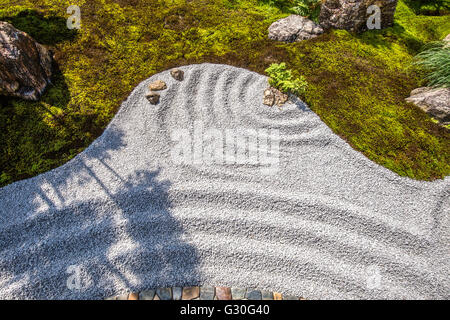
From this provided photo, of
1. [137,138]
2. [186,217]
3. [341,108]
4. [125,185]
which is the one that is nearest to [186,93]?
[137,138]

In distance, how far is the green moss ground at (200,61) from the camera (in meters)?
7.64

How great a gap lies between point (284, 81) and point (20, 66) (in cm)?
853

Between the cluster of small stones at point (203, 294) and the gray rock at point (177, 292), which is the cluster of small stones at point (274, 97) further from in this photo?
the gray rock at point (177, 292)

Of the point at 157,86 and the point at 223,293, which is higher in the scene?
the point at 157,86

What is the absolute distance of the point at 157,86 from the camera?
28.5 feet

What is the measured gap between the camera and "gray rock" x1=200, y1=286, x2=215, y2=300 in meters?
5.60

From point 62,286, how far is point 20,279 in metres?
0.99

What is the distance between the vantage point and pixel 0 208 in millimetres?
6480

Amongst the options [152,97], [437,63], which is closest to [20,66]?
[152,97]

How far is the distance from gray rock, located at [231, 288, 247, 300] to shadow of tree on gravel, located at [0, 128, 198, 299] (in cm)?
99

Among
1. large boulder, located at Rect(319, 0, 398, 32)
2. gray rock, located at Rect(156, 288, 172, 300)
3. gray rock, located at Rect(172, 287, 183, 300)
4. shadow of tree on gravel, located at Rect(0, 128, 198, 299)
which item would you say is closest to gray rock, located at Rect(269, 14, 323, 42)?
large boulder, located at Rect(319, 0, 398, 32)

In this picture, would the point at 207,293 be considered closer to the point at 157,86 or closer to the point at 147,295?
the point at 147,295

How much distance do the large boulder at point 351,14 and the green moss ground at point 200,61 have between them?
41 centimetres
